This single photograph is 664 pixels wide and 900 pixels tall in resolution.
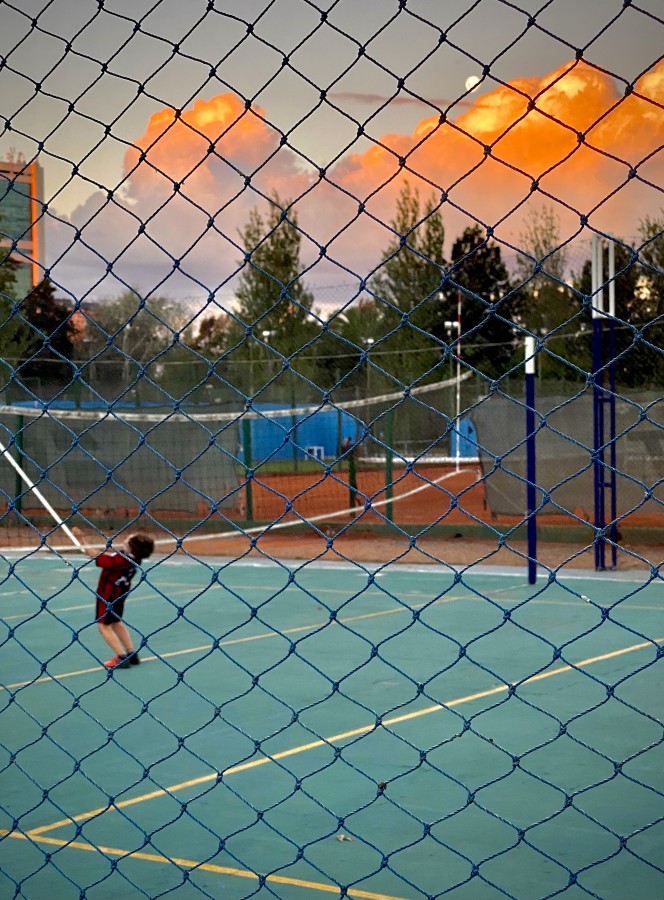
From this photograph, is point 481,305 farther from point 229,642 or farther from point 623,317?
point 229,642

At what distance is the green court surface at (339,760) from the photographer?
4.24m

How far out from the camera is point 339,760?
7.14m

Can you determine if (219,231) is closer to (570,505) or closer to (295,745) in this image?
(295,745)

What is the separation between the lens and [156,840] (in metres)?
5.23

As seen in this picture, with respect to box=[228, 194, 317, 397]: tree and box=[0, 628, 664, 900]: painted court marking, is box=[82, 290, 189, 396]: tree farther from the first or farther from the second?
box=[0, 628, 664, 900]: painted court marking

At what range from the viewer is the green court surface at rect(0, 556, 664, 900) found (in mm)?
4242

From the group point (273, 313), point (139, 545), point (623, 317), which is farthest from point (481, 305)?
point (139, 545)

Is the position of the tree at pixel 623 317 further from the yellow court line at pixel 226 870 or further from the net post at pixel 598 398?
the yellow court line at pixel 226 870

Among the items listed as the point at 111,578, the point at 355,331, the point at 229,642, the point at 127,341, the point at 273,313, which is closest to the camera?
the point at 111,578

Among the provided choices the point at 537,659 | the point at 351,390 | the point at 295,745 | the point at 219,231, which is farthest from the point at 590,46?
the point at 351,390

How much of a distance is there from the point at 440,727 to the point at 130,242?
4599mm

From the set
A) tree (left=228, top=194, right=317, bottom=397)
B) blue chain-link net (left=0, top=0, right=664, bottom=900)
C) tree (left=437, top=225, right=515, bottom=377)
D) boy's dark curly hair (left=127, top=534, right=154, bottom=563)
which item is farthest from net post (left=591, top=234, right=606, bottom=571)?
tree (left=437, top=225, right=515, bottom=377)

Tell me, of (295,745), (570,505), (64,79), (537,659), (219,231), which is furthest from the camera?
(570,505)

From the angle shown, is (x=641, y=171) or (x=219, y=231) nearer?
(x=641, y=171)
